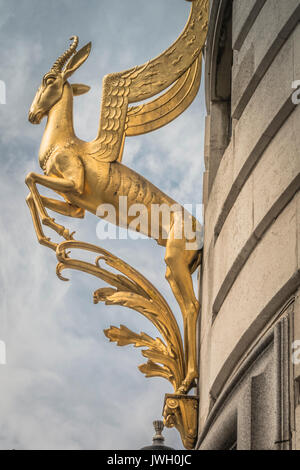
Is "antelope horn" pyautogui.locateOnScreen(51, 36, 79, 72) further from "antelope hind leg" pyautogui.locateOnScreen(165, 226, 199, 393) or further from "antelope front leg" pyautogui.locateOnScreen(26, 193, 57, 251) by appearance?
"antelope hind leg" pyautogui.locateOnScreen(165, 226, 199, 393)

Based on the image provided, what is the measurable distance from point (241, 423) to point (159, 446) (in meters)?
3.57

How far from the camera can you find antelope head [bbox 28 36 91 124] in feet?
31.2

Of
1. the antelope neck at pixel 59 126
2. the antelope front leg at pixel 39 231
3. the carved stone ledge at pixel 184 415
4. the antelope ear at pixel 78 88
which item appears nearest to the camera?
the carved stone ledge at pixel 184 415

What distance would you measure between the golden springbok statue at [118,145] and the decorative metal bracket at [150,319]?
12cm

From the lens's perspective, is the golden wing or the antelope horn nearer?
the golden wing

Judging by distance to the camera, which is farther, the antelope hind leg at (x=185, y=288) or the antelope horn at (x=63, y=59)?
the antelope horn at (x=63, y=59)

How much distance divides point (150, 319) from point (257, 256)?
2.75 metres

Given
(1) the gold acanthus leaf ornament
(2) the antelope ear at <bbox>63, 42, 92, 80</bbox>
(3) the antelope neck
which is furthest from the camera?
(2) the antelope ear at <bbox>63, 42, 92, 80</bbox>

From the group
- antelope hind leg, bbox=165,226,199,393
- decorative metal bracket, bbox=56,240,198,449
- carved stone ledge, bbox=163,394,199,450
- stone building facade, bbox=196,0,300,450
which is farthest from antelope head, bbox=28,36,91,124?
carved stone ledge, bbox=163,394,199,450

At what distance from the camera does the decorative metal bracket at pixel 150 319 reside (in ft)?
26.6

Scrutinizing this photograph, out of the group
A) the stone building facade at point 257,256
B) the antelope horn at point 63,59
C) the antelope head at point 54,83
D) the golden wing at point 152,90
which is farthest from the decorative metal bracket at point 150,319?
the antelope horn at point 63,59

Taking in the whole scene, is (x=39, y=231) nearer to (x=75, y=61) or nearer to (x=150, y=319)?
(x=150, y=319)

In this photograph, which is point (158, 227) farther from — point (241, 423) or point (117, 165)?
point (241, 423)

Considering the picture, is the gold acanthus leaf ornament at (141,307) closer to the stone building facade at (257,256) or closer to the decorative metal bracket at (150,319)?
the decorative metal bracket at (150,319)
